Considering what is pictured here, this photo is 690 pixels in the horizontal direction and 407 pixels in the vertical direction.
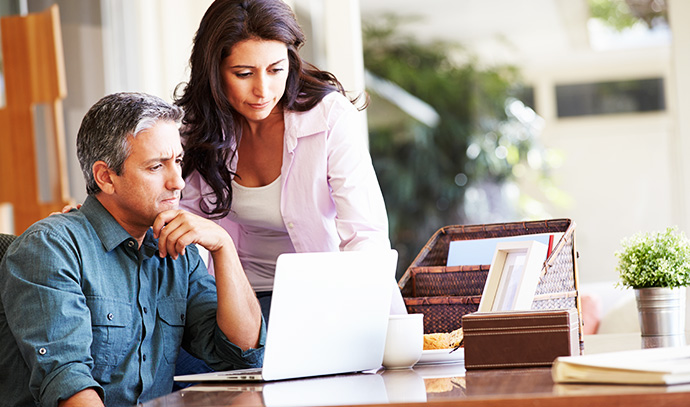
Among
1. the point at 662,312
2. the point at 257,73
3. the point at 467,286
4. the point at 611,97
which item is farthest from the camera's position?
the point at 611,97

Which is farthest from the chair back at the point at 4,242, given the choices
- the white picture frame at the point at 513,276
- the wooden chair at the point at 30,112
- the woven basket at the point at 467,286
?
the wooden chair at the point at 30,112

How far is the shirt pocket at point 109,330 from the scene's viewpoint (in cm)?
141

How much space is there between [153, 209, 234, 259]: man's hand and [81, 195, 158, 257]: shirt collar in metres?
0.09

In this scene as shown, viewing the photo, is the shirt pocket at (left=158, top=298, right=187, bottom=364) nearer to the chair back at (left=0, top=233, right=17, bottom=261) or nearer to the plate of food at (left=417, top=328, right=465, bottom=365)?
the chair back at (left=0, top=233, right=17, bottom=261)

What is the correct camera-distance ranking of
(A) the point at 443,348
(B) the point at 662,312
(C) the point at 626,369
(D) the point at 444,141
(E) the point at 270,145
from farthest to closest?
(D) the point at 444,141, (E) the point at 270,145, (B) the point at 662,312, (A) the point at 443,348, (C) the point at 626,369

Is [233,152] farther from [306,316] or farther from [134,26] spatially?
[134,26]

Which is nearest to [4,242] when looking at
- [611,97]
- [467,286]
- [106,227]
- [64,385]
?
[106,227]

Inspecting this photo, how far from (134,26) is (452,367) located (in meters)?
3.11

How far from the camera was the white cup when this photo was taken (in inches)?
53.6

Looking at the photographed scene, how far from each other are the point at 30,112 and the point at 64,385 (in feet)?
9.16

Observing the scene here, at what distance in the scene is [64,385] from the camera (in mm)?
1228

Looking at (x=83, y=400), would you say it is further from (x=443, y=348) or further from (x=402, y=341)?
(x=443, y=348)

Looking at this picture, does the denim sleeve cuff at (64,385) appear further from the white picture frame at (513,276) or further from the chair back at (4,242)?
the white picture frame at (513,276)

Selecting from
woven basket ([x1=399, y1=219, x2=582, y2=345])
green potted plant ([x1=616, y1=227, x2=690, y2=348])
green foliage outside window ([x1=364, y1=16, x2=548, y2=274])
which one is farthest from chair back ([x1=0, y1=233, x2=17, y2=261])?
green foliage outside window ([x1=364, y1=16, x2=548, y2=274])
